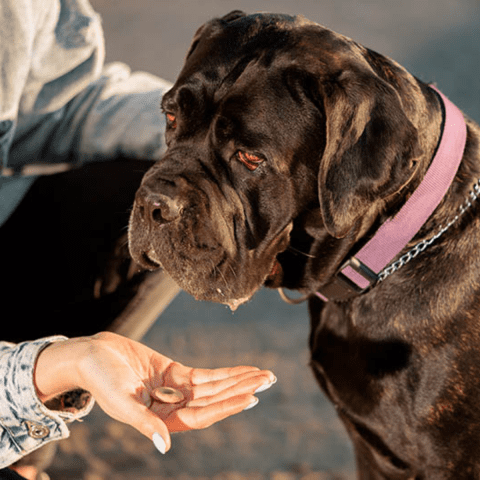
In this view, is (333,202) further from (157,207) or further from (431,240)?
(157,207)

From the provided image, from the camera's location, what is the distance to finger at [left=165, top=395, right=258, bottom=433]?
148 centimetres

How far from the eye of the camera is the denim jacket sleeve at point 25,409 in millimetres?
1559

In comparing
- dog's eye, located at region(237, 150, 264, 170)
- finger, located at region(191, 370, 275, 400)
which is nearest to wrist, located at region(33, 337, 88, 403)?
finger, located at region(191, 370, 275, 400)

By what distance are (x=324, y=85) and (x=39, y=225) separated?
3.87ft

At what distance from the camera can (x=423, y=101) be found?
70.9 inches

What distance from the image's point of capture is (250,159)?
172cm

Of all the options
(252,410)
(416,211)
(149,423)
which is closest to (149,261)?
(149,423)

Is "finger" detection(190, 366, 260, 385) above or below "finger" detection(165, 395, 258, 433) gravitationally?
below

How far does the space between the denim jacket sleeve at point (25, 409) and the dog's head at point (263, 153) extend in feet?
1.41

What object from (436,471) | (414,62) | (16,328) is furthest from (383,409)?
(414,62)

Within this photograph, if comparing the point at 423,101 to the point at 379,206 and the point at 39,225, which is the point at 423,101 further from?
the point at 39,225

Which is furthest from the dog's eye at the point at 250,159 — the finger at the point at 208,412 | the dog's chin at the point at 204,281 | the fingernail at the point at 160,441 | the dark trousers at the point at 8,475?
the dark trousers at the point at 8,475

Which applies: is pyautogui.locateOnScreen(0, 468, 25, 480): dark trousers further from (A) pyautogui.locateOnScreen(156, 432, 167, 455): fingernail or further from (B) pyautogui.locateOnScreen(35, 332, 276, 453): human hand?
(A) pyautogui.locateOnScreen(156, 432, 167, 455): fingernail

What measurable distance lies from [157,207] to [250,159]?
0.28 meters
